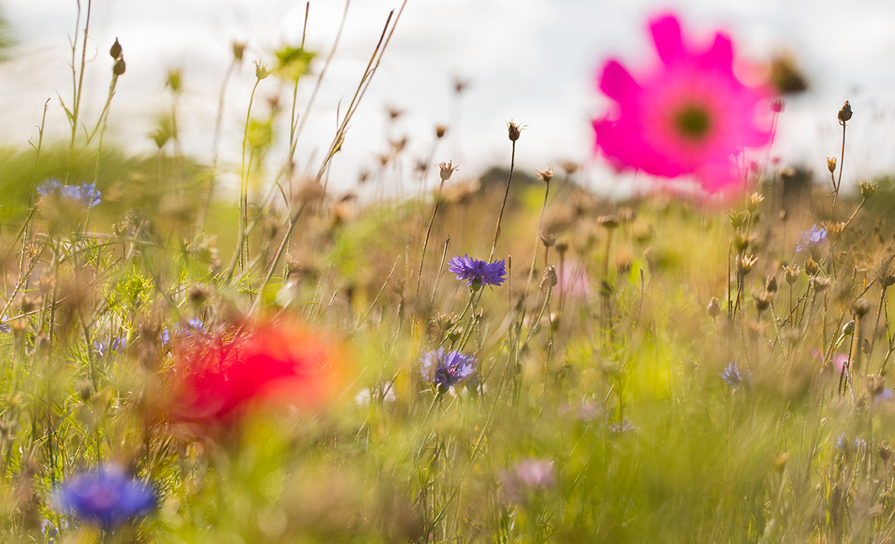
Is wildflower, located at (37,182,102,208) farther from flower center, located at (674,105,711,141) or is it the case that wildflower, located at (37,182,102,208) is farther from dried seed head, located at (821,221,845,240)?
dried seed head, located at (821,221,845,240)

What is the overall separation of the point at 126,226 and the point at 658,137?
0.74 meters

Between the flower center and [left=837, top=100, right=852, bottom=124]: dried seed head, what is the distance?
1.39 feet

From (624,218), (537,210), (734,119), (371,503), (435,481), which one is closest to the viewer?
(371,503)

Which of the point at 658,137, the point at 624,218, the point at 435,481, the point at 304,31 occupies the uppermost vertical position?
the point at 304,31

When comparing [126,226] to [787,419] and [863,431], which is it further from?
[863,431]

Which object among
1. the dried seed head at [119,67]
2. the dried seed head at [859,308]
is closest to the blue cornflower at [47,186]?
the dried seed head at [119,67]

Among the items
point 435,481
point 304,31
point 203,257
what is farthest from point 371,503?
point 304,31

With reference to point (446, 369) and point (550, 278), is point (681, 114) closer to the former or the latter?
point (550, 278)

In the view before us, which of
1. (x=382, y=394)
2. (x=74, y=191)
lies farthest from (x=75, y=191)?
(x=382, y=394)

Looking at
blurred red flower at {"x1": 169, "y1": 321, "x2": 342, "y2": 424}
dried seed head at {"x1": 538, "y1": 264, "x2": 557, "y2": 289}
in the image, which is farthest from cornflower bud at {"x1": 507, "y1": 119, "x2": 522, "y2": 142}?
blurred red flower at {"x1": 169, "y1": 321, "x2": 342, "y2": 424}

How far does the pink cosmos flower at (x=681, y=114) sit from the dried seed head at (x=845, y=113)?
0.38 meters

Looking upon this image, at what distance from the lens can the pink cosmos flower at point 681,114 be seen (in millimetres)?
631

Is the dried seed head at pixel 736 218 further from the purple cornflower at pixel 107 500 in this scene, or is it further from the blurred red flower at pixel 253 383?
the purple cornflower at pixel 107 500

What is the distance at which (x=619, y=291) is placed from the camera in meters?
1.17
